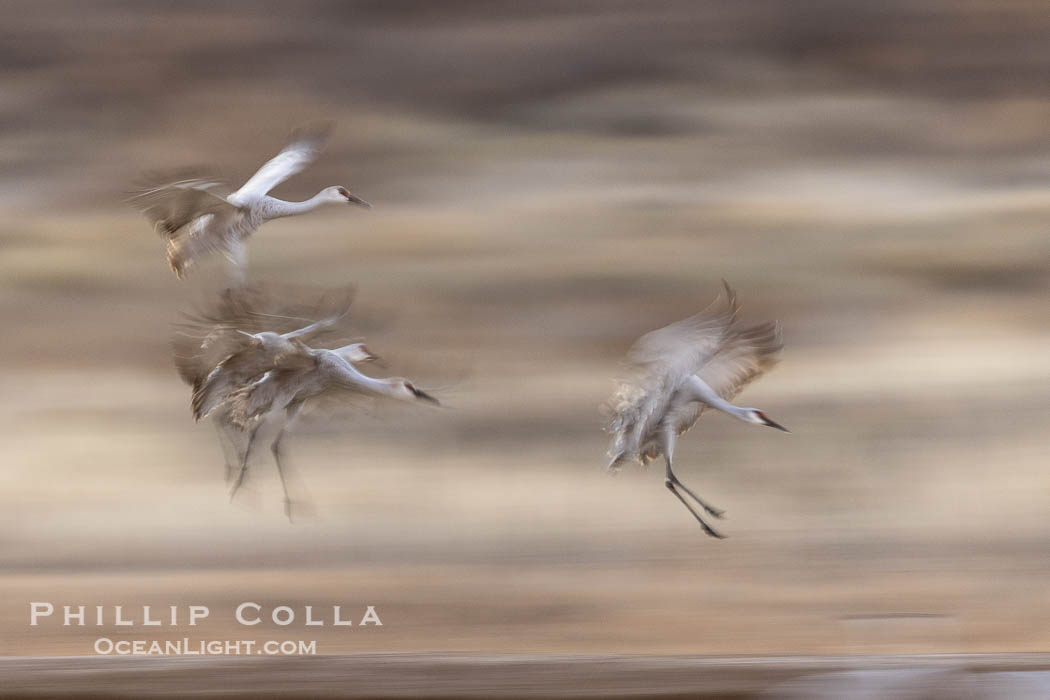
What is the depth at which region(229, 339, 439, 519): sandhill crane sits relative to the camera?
11.2 feet

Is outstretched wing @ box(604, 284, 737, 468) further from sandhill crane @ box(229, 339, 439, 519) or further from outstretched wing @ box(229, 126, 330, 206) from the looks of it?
Result: outstretched wing @ box(229, 126, 330, 206)

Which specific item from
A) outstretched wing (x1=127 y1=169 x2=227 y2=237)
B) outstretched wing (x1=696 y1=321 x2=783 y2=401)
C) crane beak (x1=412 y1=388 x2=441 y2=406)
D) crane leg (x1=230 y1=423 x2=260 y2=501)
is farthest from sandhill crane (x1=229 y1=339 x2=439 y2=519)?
outstretched wing (x1=696 y1=321 x2=783 y2=401)

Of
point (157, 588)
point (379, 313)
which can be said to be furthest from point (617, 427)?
point (157, 588)

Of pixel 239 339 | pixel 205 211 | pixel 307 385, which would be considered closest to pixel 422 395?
pixel 307 385

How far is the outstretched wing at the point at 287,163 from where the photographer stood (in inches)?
152

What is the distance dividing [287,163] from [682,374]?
1.30 m

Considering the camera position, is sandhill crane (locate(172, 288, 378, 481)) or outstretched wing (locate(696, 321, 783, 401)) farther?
outstretched wing (locate(696, 321, 783, 401))

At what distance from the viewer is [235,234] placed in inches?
150

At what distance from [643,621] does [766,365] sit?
1.74m

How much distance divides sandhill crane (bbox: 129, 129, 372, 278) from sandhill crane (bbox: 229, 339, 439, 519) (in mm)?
279

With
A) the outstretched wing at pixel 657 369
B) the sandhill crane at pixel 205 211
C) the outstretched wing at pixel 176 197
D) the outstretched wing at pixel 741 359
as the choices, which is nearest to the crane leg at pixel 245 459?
the sandhill crane at pixel 205 211

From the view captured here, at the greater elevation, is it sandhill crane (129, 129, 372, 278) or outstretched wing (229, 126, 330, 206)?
outstretched wing (229, 126, 330, 206)

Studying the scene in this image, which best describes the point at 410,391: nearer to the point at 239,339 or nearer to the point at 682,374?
the point at 239,339

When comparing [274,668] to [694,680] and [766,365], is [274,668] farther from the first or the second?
[766,365]
